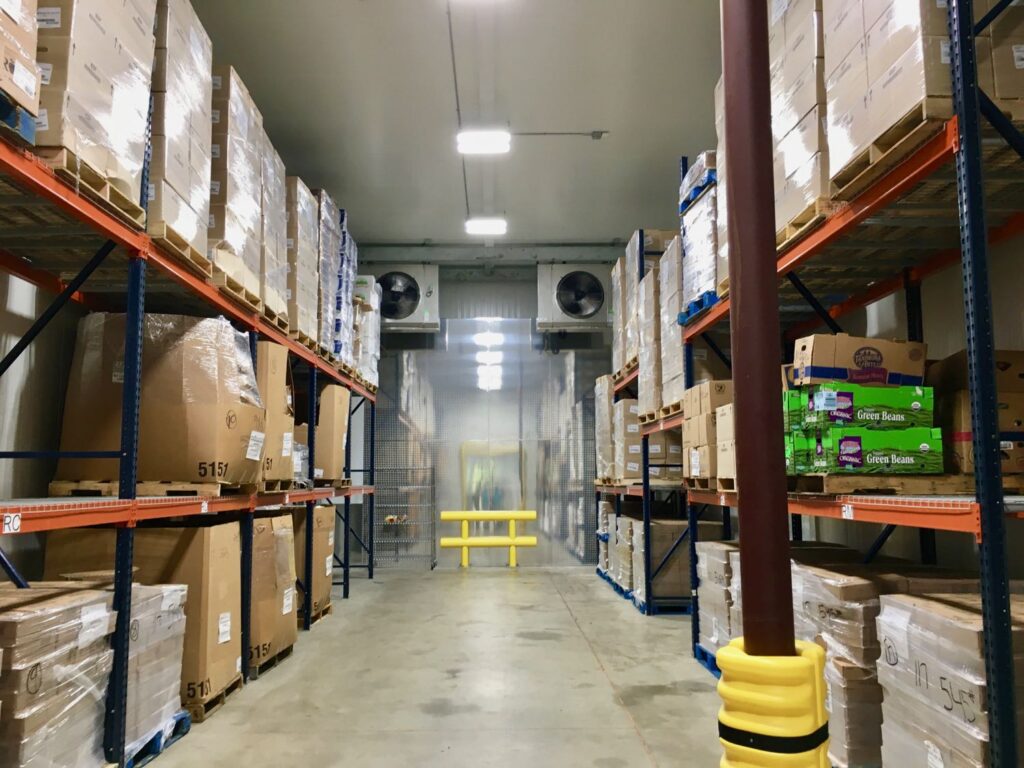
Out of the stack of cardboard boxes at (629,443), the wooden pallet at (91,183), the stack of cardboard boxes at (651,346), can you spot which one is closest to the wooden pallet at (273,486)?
the wooden pallet at (91,183)

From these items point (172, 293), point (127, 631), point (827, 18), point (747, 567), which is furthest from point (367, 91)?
point (747, 567)

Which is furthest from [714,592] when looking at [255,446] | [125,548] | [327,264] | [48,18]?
A: [48,18]

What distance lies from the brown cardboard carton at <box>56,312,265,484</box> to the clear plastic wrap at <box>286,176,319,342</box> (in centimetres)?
198

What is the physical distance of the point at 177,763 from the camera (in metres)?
3.88

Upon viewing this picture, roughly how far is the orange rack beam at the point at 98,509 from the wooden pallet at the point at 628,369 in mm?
4713

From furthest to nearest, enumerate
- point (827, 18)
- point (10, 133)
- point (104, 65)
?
point (827, 18), point (104, 65), point (10, 133)

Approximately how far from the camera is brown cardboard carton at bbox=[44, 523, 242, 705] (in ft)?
15.0

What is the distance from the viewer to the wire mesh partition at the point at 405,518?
39.7 feet

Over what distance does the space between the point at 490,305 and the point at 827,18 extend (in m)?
9.95

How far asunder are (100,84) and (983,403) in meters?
4.11

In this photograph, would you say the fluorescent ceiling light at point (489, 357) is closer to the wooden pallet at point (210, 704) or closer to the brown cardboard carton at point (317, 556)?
the brown cardboard carton at point (317, 556)

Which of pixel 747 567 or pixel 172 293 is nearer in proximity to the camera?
pixel 747 567

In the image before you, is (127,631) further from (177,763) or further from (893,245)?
(893,245)

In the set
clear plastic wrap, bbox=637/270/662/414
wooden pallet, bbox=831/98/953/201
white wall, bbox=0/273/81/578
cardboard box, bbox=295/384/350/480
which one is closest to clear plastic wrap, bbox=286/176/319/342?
cardboard box, bbox=295/384/350/480
